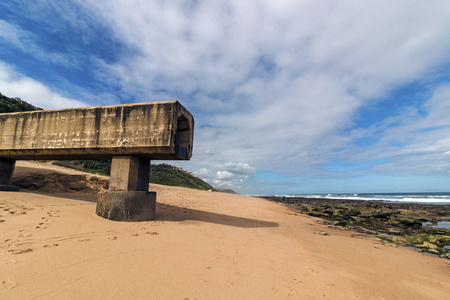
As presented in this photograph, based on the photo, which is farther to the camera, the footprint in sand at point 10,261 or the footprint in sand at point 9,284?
the footprint in sand at point 10,261

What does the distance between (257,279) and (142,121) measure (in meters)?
5.61

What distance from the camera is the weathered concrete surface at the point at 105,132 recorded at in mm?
6801

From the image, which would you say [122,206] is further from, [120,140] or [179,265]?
[179,265]

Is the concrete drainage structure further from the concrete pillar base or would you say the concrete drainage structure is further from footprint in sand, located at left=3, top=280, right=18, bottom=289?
footprint in sand, located at left=3, top=280, right=18, bottom=289

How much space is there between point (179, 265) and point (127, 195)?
156 inches

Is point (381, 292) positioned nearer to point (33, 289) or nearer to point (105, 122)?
point (33, 289)

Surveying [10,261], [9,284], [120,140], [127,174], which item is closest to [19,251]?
[10,261]

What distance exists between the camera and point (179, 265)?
3.61 meters

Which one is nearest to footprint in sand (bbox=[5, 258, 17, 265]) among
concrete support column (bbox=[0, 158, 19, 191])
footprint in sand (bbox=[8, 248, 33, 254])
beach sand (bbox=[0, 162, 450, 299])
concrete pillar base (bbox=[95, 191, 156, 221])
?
beach sand (bbox=[0, 162, 450, 299])

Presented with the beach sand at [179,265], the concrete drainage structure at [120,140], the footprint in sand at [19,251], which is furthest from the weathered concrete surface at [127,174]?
the footprint in sand at [19,251]

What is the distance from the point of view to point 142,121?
22.9 feet

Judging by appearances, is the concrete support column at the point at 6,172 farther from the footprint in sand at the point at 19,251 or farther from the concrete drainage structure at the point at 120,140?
the footprint in sand at the point at 19,251

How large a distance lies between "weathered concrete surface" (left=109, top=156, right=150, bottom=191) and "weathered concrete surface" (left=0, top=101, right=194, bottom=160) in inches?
10.8

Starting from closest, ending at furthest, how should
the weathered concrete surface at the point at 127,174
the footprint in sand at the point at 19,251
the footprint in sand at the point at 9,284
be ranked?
the footprint in sand at the point at 9,284, the footprint in sand at the point at 19,251, the weathered concrete surface at the point at 127,174
